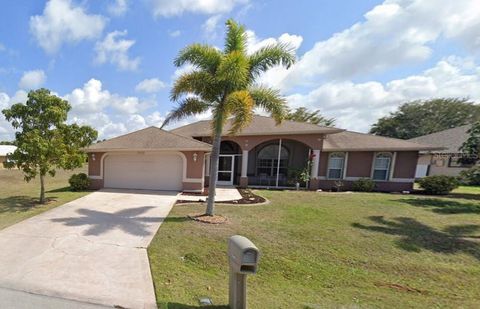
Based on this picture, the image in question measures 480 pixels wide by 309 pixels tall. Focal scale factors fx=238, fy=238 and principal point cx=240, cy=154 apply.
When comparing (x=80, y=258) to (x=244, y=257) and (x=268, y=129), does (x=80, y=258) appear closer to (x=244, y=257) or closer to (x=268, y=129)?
(x=244, y=257)

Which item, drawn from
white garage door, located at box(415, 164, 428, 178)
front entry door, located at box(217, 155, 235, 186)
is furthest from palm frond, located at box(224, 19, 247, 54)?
white garage door, located at box(415, 164, 428, 178)

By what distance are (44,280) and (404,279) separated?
706 centimetres

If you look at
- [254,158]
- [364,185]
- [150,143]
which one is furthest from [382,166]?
[150,143]

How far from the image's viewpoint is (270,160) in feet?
63.8

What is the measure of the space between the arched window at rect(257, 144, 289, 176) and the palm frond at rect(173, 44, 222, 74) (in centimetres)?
1186

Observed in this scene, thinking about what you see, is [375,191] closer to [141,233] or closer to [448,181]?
[448,181]

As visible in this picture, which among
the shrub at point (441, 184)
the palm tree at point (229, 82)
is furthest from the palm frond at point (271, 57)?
the shrub at point (441, 184)

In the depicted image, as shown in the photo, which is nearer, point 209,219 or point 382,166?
point 209,219

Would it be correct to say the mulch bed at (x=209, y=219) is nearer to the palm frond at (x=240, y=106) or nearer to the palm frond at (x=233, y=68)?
the palm frond at (x=240, y=106)

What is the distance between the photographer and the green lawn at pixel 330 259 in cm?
422

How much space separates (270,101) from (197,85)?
8.42ft

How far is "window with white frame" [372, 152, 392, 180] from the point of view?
16.6m

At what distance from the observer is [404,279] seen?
5031mm

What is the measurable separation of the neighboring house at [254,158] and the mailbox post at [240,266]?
32.8ft
